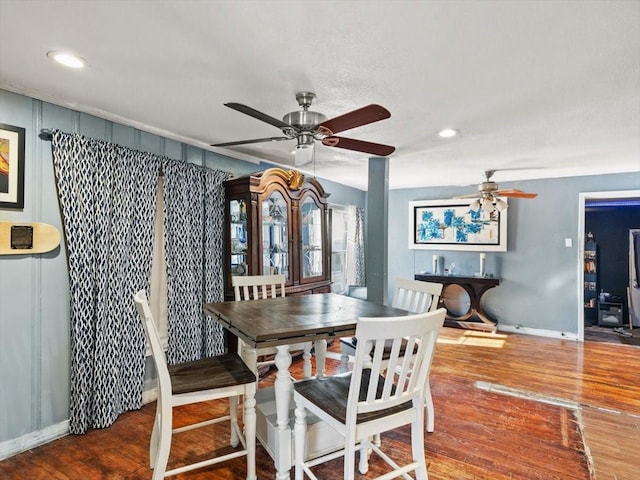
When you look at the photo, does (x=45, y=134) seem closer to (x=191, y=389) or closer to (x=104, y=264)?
(x=104, y=264)

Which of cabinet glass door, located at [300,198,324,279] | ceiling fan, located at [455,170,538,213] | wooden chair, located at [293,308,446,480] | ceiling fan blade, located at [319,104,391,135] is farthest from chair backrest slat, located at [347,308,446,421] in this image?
ceiling fan, located at [455,170,538,213]

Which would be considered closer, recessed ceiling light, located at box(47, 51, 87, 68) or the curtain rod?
recessed ceiling light, located at box(47, 51, 87, 68)

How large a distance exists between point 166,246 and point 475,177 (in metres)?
4.20

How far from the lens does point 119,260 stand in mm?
2654

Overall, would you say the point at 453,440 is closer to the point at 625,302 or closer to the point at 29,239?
the point at 29,239

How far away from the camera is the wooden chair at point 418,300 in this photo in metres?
2.49

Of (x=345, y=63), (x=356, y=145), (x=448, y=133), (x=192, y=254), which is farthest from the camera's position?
(x=192, y=254)

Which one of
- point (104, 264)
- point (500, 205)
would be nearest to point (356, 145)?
point (104, 264)

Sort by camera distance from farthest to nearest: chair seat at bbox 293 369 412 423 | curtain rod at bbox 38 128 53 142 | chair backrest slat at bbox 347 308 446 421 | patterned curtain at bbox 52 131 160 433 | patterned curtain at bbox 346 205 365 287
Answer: patterned curtain at bbox 346 205 365 287, patterned curtain at bbox 52 131 160 433, curtain rod at bbox 38 128 53 142, chair seat at bbox 293 369 412 423, chair backrest slat at bbox 347 308 446 421

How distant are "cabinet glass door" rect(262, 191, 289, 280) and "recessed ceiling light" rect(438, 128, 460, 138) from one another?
1.60 meters

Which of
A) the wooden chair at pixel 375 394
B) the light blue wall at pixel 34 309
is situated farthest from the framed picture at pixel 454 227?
the light blue wall at pixel 34 309

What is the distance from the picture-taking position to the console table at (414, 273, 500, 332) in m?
5.25

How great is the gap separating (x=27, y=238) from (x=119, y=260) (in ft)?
1.82

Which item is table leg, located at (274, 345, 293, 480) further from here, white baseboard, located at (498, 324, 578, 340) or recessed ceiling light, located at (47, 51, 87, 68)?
white baseboard, located at (498, 324, 578, 340)
